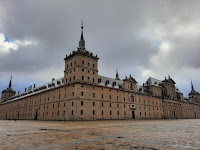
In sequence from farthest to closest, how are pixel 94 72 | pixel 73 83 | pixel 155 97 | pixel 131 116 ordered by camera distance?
1. pixel 155 97
2. pixel 131 116
3. pixel 94 72
4. pixel 73 83

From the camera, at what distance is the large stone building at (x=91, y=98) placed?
4950cm

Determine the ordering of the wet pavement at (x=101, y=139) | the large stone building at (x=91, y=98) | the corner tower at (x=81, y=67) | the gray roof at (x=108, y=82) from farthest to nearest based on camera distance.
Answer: the gray roof at (x=108, y=82), the corner tower at (x=81, y=67), the large stone building at (x=91, y=98), the wet pavement at (x=101, y=139)

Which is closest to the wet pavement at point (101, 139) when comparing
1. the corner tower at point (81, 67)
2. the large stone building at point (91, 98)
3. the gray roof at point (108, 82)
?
the large stone building at point (91, 98)

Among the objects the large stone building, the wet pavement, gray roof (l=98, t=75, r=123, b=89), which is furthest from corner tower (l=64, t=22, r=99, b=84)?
the wet pavement

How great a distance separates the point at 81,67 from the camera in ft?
170

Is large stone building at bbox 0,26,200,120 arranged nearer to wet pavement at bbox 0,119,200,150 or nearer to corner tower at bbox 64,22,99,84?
corner tower at bbox 64,22,99,84

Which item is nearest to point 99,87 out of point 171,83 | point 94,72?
point 94,72

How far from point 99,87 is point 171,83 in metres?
59.7

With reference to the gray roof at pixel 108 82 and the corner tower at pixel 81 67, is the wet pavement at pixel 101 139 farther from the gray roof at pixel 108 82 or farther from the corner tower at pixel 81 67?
the gray roof at pixel 108 82

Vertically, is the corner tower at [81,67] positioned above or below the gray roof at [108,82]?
above

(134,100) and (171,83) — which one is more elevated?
(171,83)

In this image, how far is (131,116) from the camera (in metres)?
64.7

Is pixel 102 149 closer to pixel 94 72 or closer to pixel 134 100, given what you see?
pixel 94 72

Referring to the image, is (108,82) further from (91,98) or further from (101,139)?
(101,139)
